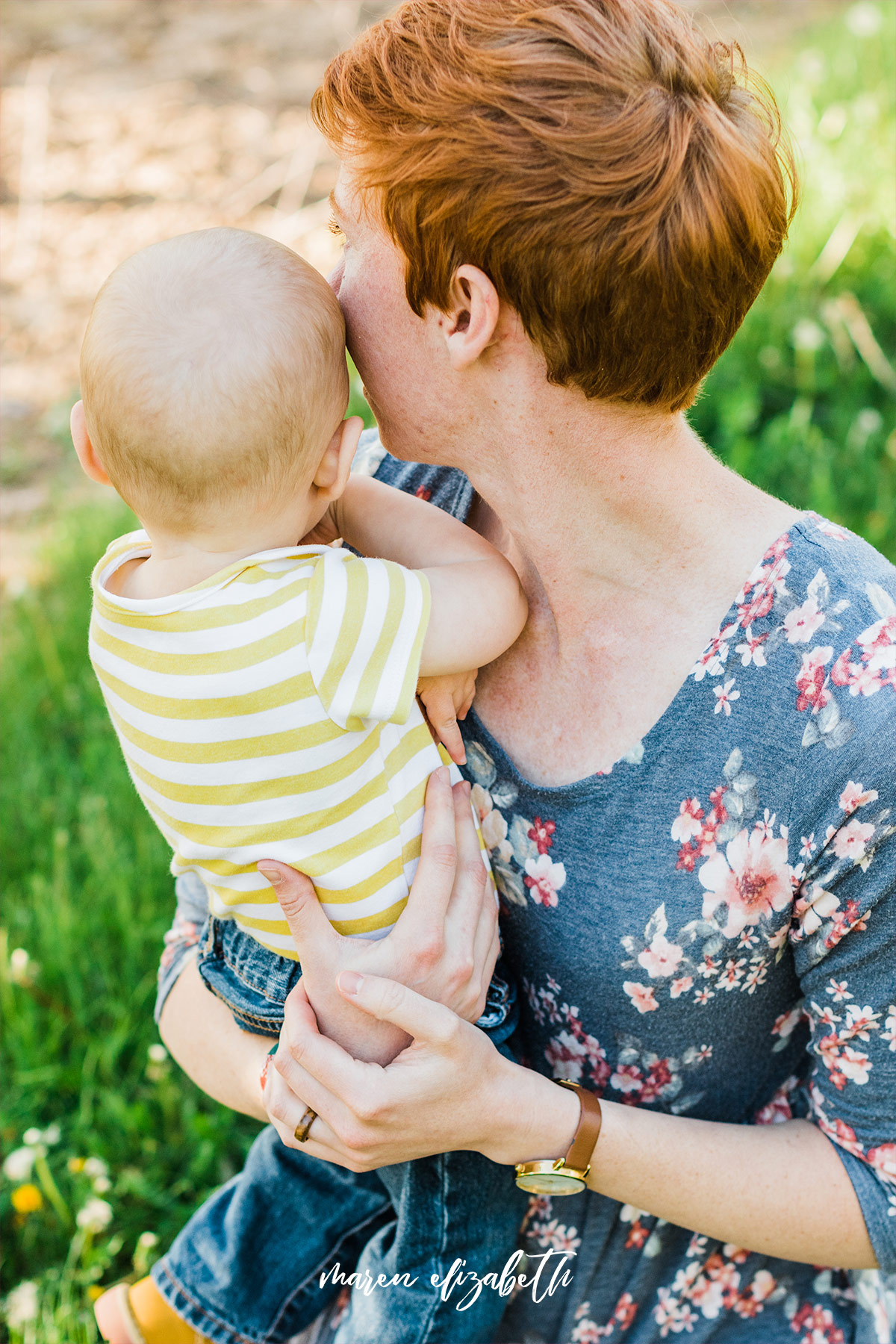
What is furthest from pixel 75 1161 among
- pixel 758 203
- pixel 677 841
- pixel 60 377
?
pixel 60 377

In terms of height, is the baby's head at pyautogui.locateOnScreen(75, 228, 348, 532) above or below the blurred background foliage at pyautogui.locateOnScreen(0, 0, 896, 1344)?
above

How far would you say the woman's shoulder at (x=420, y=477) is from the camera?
172 cm

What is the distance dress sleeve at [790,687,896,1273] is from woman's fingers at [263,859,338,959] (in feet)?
1.93

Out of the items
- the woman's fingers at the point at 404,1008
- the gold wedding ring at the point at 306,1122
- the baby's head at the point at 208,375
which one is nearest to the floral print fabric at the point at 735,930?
the woman's fingers at the point at 404,1008

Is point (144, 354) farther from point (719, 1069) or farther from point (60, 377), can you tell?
point (60, 377)

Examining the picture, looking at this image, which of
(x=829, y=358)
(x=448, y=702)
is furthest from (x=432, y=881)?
(x=829, y=358)

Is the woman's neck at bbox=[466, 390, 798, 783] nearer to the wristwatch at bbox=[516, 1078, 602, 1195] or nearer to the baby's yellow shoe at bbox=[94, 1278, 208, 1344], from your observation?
the wristwatch at bbox=[516, 1078, 602, 1195]

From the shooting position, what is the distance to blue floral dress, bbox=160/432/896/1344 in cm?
131

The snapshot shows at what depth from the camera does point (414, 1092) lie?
1.35 m

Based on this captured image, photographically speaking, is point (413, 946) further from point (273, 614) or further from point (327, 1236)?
point (327, 1236)

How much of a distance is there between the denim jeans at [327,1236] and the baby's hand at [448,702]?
0.35 m

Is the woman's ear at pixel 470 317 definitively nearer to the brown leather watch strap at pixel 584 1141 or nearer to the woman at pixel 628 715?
the woman at pixel 628 715

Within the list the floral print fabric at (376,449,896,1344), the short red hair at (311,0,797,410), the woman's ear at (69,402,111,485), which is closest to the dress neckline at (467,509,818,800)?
the floral print fabric at (376,449,896,1344)

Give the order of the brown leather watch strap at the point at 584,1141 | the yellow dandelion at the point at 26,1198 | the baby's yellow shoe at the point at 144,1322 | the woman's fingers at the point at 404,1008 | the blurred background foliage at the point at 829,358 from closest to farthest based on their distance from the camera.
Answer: the woman's fingers at the point at 404,1008 < the brown leather watch strap at the point at 584,1141 < the baby's yellow shoe at the point at 144,1322 < the yellow dandelion at the point at 26,1198 < the blurred background foliage at the point at 829,358
